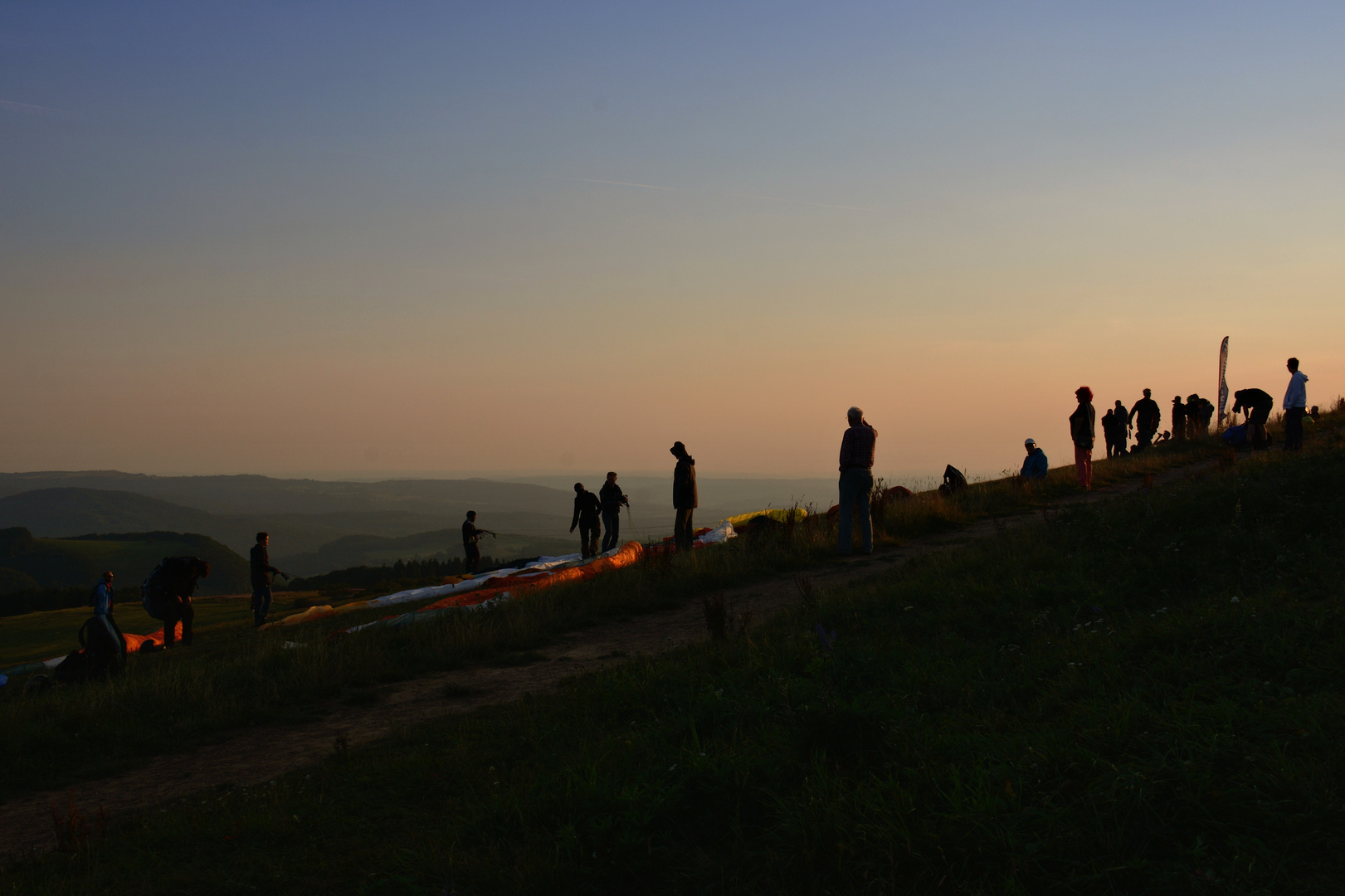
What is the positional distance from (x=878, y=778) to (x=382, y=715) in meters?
4.71

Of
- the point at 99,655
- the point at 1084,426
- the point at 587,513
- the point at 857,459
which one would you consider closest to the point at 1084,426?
the point at 1084,426

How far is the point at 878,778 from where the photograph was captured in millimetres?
3674

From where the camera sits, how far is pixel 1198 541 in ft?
25.0

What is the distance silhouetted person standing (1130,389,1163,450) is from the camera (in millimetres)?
23047

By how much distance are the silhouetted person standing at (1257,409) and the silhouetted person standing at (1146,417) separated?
4.84 m

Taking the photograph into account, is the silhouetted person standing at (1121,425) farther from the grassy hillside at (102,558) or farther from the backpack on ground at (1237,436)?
the grassy hillside at (102,558)

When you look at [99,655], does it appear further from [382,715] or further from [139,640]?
[139,640]

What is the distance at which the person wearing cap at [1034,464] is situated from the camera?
18703 millimetres

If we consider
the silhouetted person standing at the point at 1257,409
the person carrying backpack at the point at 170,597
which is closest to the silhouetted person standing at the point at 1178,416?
the silhouetted person standing at the point at 1257,409

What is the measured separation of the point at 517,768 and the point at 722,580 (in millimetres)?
6919

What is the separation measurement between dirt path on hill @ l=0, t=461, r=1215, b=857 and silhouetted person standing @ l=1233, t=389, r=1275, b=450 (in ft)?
38.1

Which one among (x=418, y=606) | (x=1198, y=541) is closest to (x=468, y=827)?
(x=1198, y=541)

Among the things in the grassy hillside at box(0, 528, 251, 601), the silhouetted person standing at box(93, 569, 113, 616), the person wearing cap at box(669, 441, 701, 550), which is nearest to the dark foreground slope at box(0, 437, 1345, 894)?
the silhouetted person standing at box(93, 569, 113, 616)

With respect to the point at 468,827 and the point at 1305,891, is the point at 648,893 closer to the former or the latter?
the point at 468,827
